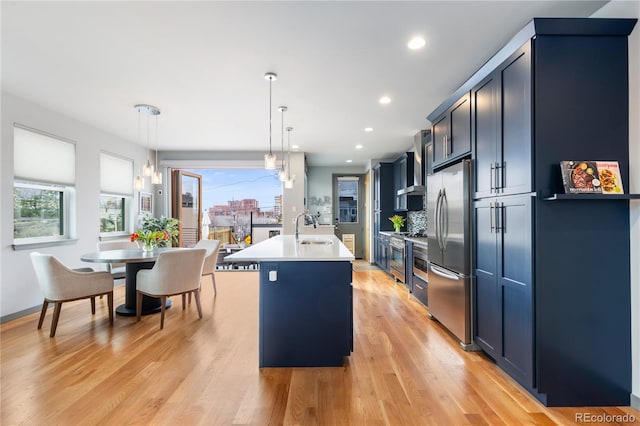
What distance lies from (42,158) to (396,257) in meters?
5.31

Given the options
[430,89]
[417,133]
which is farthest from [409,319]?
[417,133]

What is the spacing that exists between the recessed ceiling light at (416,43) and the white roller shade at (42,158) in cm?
448

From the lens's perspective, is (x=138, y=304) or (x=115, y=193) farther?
(x=115, y=193)

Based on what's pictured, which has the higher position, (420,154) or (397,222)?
(420,154)

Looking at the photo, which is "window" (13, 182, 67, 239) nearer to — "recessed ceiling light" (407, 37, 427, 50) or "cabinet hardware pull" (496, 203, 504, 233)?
"recessed ceiling light" (407, 37, 427, 50)

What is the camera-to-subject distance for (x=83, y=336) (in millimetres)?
3043

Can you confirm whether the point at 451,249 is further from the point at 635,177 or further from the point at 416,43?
the point at 416,43

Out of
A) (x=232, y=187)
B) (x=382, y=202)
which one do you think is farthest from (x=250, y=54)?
(x=232, y=187)

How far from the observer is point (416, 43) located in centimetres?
247

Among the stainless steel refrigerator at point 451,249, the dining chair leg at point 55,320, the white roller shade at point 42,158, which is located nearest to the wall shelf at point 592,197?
the stainless steel refrigerator at point 451,249

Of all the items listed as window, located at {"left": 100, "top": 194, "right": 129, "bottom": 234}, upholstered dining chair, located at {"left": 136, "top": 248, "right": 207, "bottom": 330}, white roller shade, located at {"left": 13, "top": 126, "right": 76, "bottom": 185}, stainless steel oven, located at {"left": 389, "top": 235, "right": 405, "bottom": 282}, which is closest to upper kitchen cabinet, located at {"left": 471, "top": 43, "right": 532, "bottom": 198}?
stainless steel oven, located at {"left": 389, "top": 235, "right": 405, "bottom": 282}

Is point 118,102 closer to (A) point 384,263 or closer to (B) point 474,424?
(B) point 474,424

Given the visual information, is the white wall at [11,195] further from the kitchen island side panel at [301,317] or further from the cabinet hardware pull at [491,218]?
the cabinet hardware pull at [491,218]

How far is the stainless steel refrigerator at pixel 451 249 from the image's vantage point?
8.84 ft
